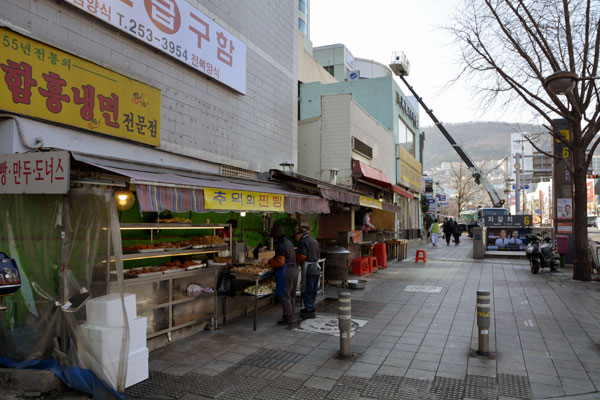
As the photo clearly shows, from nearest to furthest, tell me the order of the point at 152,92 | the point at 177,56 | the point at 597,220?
1. the point at 152,92
2. the point at 177,56
3. the point at 597,220

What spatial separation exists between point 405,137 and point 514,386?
24.5m

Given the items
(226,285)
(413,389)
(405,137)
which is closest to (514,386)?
(413,389)

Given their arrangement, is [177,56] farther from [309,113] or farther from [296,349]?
[309,113]

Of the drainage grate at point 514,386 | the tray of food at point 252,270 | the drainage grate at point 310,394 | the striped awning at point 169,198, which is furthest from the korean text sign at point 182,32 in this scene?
the drainage grate at point 514,386

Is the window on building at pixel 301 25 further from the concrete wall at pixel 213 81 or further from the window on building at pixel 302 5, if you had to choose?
the concrete wall at pixel 213 81

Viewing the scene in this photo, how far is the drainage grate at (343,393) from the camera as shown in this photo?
184 inches

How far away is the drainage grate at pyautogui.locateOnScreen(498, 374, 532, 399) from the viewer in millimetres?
4738

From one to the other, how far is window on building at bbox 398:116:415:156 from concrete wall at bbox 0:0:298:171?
569 inches

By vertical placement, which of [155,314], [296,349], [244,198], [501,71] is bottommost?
[296,349]

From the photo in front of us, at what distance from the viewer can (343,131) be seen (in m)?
16.1

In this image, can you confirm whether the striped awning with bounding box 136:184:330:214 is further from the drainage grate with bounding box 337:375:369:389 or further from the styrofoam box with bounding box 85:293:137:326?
the drainage grate with bounding box 337:375:369:389

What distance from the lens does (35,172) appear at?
4.59 meters

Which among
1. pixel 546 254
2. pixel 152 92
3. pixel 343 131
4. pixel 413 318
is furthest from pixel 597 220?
pixel 152 92

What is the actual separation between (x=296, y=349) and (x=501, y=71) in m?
12.4
